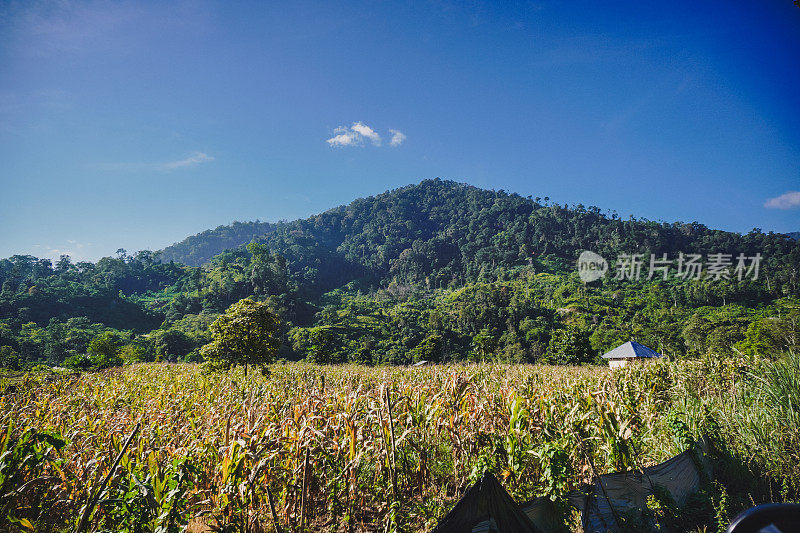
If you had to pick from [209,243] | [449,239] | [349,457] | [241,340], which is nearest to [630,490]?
[349,457]

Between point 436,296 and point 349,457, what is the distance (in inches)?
2996

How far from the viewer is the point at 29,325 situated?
122ft

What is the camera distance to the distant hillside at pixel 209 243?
143750 mm

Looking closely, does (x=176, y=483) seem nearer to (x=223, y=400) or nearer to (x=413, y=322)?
(x=223, y=400)

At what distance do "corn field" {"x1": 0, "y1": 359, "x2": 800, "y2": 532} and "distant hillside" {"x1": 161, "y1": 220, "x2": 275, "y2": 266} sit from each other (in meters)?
150

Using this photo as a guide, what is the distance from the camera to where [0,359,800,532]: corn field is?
2340 millimetres

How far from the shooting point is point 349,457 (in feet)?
10.1

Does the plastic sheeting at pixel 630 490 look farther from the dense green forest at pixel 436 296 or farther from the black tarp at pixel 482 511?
the dense green forest at pixel 436 296

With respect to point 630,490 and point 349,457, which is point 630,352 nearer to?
point 630,490

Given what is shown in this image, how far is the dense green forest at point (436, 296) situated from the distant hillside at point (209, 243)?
39394 millimetres

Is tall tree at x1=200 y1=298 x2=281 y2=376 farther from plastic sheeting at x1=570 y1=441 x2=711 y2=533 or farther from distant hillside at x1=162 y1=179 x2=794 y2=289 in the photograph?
distant hillside at x1=162 y1=179 x2=794 y2=289

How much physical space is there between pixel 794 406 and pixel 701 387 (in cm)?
304

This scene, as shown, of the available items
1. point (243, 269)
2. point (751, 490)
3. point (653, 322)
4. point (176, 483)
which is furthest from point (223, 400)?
point (243, 269)

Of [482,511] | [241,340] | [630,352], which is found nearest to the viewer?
[482,511]
